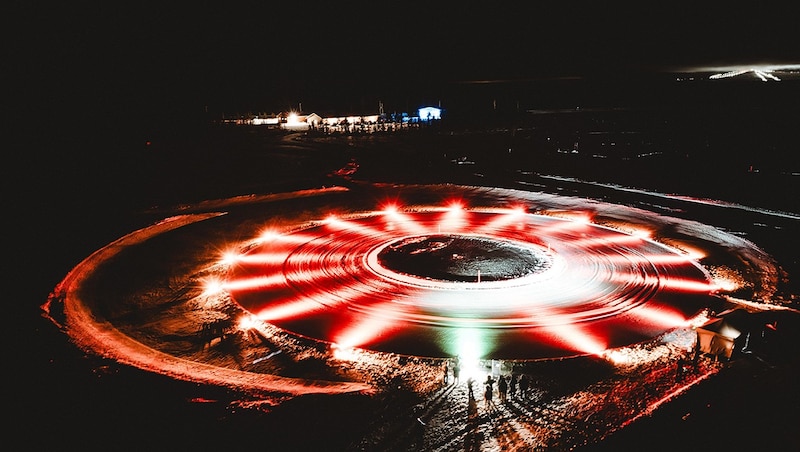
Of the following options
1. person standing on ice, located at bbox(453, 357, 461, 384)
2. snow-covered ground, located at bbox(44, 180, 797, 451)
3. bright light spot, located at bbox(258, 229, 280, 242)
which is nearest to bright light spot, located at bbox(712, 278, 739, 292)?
snow-covered ground, located at bbox(44, 180, 797, 451)

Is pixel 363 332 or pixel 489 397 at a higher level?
pixel 363 332

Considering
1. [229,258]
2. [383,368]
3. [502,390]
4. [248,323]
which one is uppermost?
[229,258]

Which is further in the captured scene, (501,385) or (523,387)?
(523,387)

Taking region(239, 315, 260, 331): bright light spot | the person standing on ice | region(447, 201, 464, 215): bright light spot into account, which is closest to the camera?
the person standing on ice

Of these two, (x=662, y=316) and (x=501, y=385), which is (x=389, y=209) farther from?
(x=501, y=385)

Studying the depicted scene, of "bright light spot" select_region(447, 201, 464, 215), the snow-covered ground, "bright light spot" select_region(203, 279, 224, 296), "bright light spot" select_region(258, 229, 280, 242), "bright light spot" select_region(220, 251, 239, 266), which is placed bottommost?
the snow-covered ground

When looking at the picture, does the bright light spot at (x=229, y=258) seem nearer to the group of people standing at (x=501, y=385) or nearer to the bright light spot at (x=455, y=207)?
the group of people standing at (x=501, y=385)

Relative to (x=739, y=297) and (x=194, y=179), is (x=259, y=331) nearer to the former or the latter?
(x=739, y=297)

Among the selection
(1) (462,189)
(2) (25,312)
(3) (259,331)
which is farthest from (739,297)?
(2) (25,312)

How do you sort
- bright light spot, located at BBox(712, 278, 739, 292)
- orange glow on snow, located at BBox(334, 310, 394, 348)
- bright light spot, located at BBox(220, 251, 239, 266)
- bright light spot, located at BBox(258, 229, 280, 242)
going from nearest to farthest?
orange glow on snow, located at BBox(334, 310, 394, 348) < bright light spot, located at BBox(712, 278, 739, 292) < bright light spot, located at BBox(220, 251, 239, 266) < bright light spot, located at BBox(258, 229, 280, 242)

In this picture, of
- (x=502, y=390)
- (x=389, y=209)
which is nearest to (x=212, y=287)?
(x=502, y=390)

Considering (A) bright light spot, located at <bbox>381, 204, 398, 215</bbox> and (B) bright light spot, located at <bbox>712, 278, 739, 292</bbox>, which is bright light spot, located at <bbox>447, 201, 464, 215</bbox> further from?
(B) bright light spot, located at <bbox>712, 278, 739, 292</bbox>
